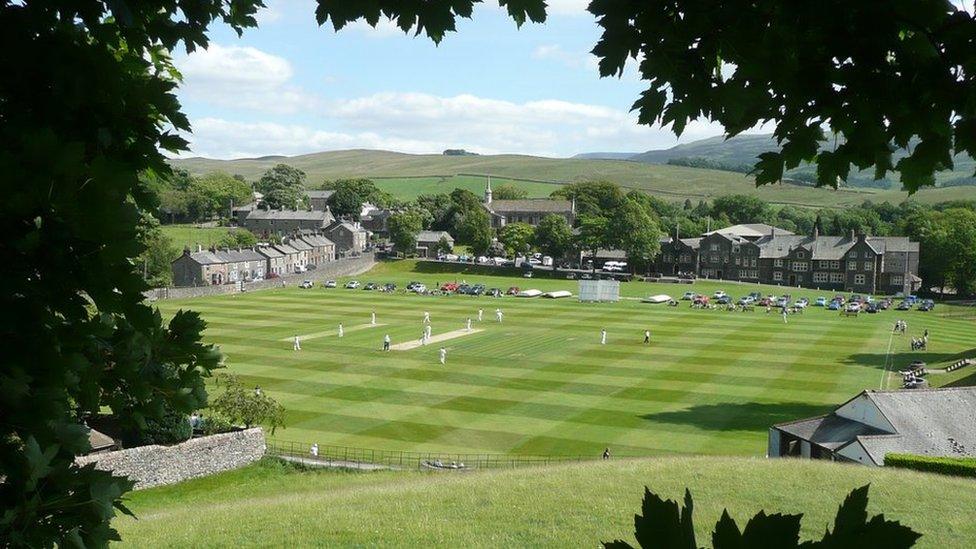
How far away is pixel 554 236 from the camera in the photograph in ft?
420

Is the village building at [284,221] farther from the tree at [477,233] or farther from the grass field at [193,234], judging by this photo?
the tree at [477,233]

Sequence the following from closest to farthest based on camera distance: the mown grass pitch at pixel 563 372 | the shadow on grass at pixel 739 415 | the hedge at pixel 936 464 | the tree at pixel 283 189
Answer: the hedge at pixel 936 464 < the mown grass pitch at pixel 563 372 < the shadow on grass at pixel 739 415 < the tree at pixel 283 189

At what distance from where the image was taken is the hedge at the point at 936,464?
79.8ft

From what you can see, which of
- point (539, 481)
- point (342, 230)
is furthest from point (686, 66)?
point (342, 230)

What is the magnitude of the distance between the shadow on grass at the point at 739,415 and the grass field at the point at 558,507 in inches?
504

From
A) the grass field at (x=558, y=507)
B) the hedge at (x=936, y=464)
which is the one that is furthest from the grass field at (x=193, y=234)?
the hedge at (x=936, y=464)

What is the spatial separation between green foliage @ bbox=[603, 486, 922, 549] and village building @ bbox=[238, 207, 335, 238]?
158 m

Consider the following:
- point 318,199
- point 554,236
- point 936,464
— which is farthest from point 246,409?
point 318,199

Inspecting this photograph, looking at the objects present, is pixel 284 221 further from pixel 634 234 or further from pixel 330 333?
pixel 330 333

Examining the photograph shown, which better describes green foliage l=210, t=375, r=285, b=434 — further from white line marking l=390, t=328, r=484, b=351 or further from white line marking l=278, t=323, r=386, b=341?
white line marking l=278, t=323, r=386, b=341

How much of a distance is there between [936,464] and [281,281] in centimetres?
8689

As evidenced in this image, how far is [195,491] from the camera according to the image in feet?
92.4

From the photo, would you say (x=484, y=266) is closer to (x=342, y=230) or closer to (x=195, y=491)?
(x=342, y=230)

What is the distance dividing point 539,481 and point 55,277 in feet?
60.5
